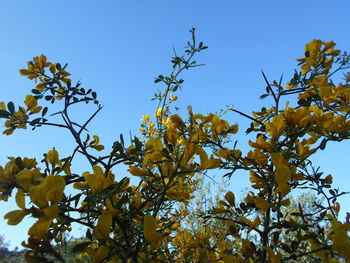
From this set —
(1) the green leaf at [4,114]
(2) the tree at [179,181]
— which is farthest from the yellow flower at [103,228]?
(1) the green leaf at [4,114]

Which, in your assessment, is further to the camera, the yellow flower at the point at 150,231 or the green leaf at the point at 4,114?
the green leaf at the point at 4,114

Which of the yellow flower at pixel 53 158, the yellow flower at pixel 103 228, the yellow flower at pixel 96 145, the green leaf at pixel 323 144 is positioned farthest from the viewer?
the yellow flower at pixel 96 145

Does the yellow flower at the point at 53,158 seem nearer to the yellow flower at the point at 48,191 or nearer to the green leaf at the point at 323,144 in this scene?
the yellow flower at the point at 48,191

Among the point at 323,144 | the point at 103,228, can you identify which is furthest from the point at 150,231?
the point at 323,144

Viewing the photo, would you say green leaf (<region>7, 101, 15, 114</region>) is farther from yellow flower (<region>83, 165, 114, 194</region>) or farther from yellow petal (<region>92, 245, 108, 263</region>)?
yellow petal (<region>92, 245, 108, 263</region>)

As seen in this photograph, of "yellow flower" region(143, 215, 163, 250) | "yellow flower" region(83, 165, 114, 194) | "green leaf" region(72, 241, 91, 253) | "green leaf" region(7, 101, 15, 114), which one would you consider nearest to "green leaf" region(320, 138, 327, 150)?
"yellow flower" region(143, 215, 163, 250)

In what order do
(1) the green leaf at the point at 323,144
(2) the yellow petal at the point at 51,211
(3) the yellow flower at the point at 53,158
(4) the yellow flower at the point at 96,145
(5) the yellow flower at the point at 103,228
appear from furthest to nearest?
(4) the yellow flower at the point at 96,145, (1) the green leaf at the point at 323,144, (3) the yellow flower at the point at 53,158, (5) the yellow flower at the point at 103,228, (2) the yellow petal at the point at 51,211

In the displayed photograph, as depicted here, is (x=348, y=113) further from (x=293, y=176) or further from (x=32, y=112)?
(x=32, y=112)

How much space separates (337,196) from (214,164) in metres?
0.95

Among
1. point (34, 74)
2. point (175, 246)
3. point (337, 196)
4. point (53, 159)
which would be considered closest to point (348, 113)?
point (337, 196)

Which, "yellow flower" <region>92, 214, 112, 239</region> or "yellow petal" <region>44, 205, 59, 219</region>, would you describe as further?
"yellow flower" <region>92, 214, 112, 239</region>

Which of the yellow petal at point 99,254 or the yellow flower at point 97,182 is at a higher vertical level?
the yellow flower at point 97,182

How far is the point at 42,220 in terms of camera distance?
78cm

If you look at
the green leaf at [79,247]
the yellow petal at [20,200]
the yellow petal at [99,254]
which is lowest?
the yellow petal at [99,254]
